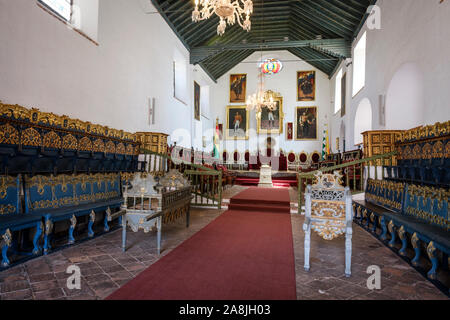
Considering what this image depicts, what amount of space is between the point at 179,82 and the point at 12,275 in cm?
997

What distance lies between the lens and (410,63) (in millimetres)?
5871

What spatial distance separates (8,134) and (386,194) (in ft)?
18.5

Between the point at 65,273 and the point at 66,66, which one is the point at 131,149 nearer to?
the point at 66,66

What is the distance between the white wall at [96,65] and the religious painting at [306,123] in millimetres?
8155

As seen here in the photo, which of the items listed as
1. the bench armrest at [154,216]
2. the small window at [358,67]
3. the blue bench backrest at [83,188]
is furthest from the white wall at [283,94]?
the bench armrest at [154,216]

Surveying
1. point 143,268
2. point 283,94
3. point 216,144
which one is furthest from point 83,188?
point 283,94

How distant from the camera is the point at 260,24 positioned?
12.4 meters

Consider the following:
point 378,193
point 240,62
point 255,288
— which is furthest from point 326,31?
point 255,288

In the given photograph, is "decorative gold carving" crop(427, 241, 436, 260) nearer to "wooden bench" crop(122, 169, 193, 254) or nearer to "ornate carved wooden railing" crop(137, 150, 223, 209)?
"wooden bench" crop(122, 169, 193, 254)

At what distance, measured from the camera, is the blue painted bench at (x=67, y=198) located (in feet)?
10.1

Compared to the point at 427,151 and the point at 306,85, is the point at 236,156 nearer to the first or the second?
the point at 306,85

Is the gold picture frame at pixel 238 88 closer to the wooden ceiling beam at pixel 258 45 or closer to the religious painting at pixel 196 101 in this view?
the religious painting at pixel 196 101

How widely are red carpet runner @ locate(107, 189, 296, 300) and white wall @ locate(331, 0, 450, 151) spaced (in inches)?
156

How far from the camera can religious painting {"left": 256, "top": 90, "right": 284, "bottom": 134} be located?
15391 millimetres
